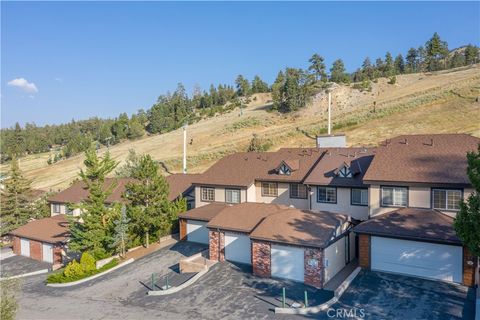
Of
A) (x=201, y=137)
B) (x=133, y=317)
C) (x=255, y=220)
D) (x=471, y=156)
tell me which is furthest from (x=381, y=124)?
(x=133, y=317)

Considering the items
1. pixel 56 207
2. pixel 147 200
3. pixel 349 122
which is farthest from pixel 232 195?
pixel 349 122

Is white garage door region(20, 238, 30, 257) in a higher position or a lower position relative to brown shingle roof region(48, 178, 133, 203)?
lower

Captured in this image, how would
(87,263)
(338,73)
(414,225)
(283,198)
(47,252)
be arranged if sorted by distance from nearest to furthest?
(414,225)
(87,263)
(283,198)
(47,252)
(338,73)

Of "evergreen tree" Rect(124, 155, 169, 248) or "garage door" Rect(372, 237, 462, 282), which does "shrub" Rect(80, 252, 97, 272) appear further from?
"garage door" Rect(372, 237, 462, 282)

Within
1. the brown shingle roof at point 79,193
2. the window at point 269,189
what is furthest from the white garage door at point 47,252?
the window at point 269,189

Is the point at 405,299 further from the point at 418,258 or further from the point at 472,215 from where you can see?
the point at 472,215

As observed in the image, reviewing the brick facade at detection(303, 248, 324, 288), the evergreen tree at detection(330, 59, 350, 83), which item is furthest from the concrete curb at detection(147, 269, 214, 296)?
the evergreen tree at detection(330, 59, 350, 83)

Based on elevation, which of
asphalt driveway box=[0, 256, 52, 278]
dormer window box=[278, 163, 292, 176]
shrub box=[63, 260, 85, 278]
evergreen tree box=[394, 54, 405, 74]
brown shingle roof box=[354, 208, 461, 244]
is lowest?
asphalt driveway box=[0, 256, 52, 278]

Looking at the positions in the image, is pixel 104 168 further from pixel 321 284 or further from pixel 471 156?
pixel 471 156
